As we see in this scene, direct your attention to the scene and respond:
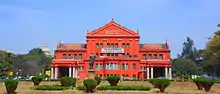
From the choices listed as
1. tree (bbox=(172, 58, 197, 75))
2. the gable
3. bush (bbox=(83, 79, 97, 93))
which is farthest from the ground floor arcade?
bush (bbox=(83, 79, 97, 93))

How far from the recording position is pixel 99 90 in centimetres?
2972

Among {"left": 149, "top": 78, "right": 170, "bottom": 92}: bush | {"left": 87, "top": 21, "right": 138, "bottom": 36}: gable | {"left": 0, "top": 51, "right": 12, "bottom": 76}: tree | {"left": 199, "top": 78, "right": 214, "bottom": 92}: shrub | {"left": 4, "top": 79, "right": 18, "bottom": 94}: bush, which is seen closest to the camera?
{"left": 4, "top": 79, "right": 18, "bottom": 94}: bush

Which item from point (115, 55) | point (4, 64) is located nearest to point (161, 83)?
point (115, 55)

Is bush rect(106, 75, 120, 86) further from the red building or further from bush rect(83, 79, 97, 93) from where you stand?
the red building

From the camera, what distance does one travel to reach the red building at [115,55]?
6450 centimetres

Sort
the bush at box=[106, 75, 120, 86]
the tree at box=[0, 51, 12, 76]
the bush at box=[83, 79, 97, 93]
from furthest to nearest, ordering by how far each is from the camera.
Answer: the tree at box=[0, 51, 12, 76] → the bush at box=[106, 75, 120, 86] → the bush at box=[83, 79, 97, 93]

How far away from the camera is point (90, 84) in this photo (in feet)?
93.0

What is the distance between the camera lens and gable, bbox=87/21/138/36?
67.2 metres

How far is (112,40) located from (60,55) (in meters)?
11.3

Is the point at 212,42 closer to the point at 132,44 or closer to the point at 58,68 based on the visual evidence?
the point at 132,44

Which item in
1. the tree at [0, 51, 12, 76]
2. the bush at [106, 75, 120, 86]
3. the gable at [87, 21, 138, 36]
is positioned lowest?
the bush at [106, 75, 120, 86]

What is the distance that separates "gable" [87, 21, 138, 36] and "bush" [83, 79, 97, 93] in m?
39.0

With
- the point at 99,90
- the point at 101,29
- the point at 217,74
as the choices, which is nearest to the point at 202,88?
the point at 99,90

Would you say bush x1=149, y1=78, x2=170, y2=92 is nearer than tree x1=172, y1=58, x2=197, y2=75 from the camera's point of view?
Yes
